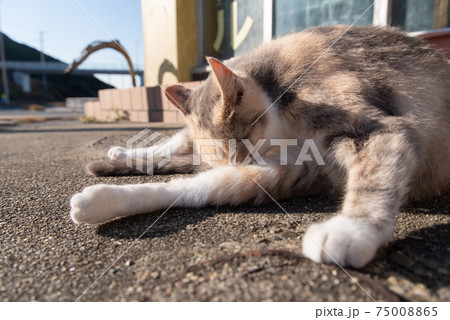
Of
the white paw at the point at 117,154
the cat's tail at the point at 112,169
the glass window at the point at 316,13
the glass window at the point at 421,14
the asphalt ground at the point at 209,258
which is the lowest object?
the asphalt ground at the point at 209,258

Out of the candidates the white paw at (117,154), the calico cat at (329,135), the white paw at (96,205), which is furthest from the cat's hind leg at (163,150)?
the white paw at (96,205)

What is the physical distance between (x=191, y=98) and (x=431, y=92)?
4.08ft

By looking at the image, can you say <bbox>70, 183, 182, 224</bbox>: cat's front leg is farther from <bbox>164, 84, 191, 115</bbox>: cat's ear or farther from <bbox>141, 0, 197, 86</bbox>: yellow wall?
<bbox>141, 0, 197, 86</bbox>: yellow wall

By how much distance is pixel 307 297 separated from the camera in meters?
0.70

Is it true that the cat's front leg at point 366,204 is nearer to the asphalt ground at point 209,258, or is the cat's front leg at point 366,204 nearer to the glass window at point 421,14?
the asphalt ground at point 209,258

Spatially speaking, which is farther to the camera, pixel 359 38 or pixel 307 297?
pixel 359 38

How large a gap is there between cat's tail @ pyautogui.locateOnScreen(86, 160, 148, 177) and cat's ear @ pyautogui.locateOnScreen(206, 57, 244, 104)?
2.43 ft

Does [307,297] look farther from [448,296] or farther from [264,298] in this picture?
[448,296]

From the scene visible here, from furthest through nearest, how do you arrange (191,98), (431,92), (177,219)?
(191,98), (431,92), (177,219)

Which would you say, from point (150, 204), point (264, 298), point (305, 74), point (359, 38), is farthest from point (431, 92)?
point (150, 204)

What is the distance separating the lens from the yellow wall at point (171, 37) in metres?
4.42

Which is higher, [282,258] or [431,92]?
[431,92]
